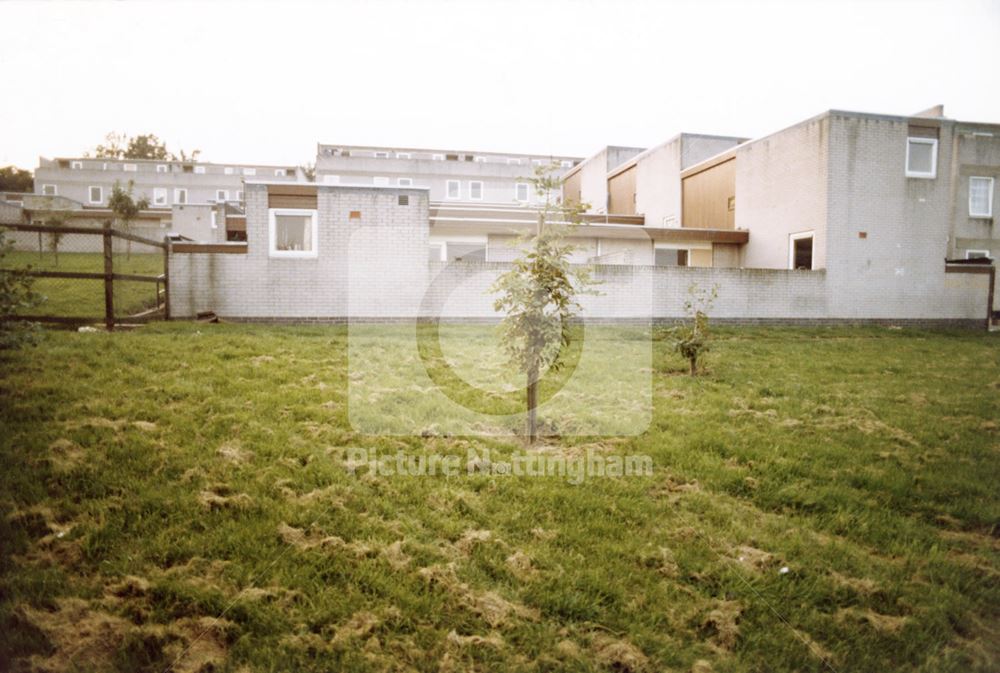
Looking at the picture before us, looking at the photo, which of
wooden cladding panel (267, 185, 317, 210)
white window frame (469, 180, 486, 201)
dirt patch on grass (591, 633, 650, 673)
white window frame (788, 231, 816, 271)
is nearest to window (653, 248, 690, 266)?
white window frame (788, 231, 816, 271)

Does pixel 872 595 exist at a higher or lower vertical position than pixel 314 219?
lower

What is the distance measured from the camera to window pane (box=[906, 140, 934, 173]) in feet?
58.4

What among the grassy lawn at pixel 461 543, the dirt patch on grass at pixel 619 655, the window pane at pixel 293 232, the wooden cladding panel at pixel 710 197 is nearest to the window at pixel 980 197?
the wooden cladding panel at pixel 710 197

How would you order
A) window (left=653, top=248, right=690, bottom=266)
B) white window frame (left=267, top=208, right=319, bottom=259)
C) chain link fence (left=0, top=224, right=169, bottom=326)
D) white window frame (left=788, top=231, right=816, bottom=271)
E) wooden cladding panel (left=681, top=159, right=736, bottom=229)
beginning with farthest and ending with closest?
window (left=653, top=248, right=690, bottom=266)
wooden cladding panel (left=681, top=159, right=736, bottom=229)
white window frame (left=788, top=231, right=816, bottom=271)
white window frame (left=267, top=208, right=319, bottom=259)
chain link fence (left=0, top=224, right=169, bottom=326)

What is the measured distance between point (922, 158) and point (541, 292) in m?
20.5

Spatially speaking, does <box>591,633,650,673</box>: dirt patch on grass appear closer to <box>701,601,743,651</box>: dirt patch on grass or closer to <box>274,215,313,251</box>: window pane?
<box>701,601,743,651</box>: dirt patch on grass

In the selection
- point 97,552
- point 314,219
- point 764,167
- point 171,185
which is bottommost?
point 97,552

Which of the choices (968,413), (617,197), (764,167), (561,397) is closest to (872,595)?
(561,397)

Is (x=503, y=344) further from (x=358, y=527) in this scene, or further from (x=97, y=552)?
(x=97, y=552)

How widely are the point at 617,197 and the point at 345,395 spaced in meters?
27.0

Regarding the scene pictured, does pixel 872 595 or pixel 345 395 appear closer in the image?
pixel 872 595

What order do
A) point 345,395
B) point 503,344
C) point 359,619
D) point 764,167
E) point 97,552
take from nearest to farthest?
1. point 359,619
2. point 97,552
3. point 503,344
4. point 345,395
5. point 764,167

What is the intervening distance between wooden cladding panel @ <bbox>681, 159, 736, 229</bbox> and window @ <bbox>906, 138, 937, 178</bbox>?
19.0 feet

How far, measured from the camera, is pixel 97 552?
9.20 feet
